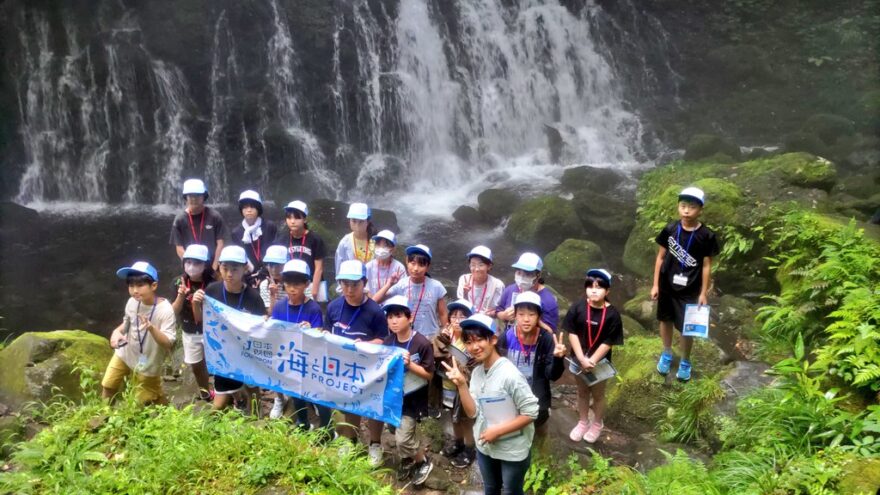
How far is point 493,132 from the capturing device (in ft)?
63.9

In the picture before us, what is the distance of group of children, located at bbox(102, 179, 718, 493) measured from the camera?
13.5ft

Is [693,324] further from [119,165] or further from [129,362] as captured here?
[119,165]

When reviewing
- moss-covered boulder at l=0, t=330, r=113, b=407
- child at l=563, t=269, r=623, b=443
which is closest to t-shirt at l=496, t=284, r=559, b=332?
child at l=563, t=269, r=623, b=443

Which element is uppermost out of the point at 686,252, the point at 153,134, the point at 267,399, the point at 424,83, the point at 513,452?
the point at 424,83

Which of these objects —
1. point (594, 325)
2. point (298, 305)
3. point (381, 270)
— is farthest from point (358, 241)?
point (594, 325)

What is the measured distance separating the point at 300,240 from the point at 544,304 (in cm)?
274

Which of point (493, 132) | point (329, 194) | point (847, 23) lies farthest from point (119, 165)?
point (847, 23)

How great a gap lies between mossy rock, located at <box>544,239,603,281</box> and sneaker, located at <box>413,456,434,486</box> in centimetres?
710

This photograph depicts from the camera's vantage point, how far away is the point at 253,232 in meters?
6.59

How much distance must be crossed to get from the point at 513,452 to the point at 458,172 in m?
14.8

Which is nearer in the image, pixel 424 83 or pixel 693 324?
pixel 693 324

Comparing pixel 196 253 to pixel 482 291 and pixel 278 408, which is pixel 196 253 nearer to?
pixel 278 408

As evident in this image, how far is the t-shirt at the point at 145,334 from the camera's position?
5.18 m

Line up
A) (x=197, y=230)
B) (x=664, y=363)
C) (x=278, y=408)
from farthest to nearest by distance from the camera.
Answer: (x=197, y=230)
(x=664, y=363)
(x=278, y=408)
